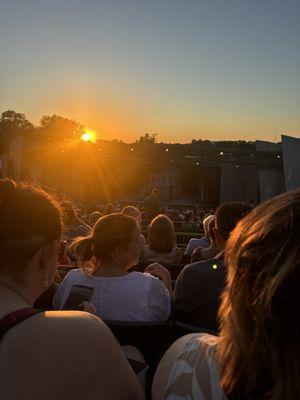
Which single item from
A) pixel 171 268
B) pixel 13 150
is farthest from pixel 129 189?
pixel 171 268

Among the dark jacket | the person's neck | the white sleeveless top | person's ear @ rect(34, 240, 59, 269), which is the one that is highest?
person's ear @ rect(34, 240, 59, 269)

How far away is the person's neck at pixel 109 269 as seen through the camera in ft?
10.5

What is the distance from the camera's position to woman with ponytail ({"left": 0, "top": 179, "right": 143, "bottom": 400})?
1.39 meters

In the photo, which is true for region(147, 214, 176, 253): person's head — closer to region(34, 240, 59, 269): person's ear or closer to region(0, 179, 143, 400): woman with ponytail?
region(34, 240, 59, 269): person's ear

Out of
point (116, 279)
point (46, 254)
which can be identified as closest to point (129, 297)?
point (116, 279)

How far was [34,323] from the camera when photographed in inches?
56.1

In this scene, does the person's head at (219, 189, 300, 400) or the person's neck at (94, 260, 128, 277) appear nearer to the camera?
the person's head at (219, 189, 300, 400)

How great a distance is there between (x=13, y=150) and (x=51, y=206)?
40.8 meters

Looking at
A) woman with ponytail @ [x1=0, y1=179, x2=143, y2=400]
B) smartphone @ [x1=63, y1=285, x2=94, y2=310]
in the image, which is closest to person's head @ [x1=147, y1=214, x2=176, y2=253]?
smartphone @ [x1=63, y1=285, x2=94, y2=310]

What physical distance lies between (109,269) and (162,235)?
2414mm

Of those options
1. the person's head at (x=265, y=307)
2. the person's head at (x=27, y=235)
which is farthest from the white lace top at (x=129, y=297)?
the person's head at (x=265, y=307)

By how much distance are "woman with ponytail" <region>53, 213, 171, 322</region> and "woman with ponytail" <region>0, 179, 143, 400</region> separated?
4.41ft

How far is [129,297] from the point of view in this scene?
9.87ft

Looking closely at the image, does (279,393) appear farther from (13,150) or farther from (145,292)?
(13,150)
